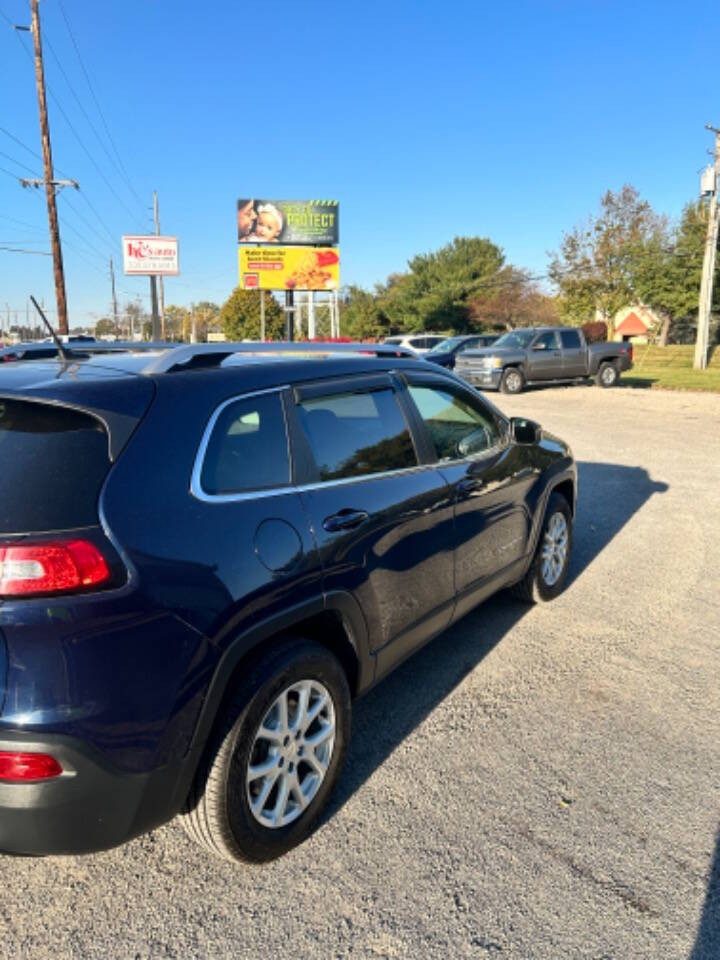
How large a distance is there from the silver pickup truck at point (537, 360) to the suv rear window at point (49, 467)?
1903 centimetres

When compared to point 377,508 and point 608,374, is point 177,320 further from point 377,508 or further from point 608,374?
point 377,508

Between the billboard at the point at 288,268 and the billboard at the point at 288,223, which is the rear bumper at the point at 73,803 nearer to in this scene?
the billboard at the point at 288,268

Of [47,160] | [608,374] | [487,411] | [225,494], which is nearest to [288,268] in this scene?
[47,160]

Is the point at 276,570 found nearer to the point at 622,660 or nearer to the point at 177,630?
the point at 177,630

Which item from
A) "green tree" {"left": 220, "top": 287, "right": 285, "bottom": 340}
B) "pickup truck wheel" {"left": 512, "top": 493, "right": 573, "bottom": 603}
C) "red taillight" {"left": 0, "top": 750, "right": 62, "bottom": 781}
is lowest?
"pickup truck wheel" {"left": 512, "top": 493, "right": 573, "bottom": 603}

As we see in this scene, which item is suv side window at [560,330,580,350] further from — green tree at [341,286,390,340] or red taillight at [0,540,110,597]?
green tree at [341,286,390,340]

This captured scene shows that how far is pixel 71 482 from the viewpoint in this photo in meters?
1.97

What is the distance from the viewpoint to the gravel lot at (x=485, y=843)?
2152 millimetres

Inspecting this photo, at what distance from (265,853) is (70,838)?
718 mm

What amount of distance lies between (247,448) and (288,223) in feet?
166

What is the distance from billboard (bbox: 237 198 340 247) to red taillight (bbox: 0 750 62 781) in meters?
50.8

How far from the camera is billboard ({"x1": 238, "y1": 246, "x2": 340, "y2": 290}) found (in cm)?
4728

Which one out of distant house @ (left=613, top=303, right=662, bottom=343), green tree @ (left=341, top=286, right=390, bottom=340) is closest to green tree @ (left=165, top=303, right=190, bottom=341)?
green tree @ (left=341, top=286, right=390, bottom=340)

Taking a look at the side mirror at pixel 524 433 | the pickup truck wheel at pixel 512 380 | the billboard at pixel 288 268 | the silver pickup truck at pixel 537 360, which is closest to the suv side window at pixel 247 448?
the side mirror at pixel 524 433
